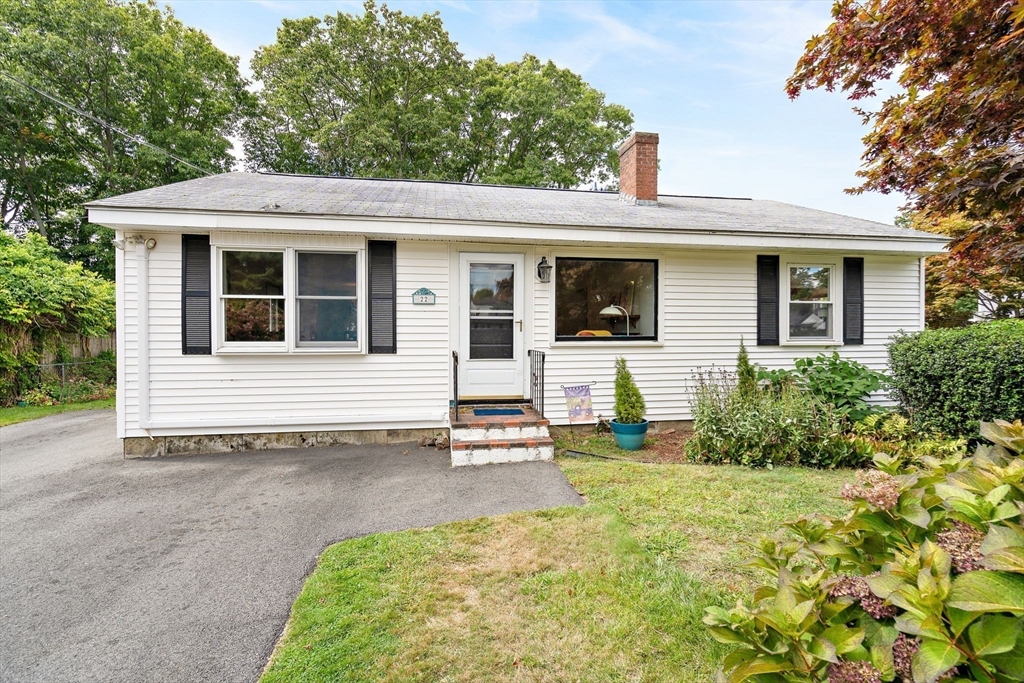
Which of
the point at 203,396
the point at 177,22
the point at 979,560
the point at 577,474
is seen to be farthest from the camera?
the point at 177,22

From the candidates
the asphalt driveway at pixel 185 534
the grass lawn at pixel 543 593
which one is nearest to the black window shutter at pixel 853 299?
the grass lawn at pixel 543 593

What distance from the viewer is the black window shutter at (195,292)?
566 cm

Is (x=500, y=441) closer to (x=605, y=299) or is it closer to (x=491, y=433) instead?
(x=491, y=433)

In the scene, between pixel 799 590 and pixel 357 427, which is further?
pixel 357 427

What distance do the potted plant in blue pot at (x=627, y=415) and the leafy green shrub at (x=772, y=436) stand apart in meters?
0.69

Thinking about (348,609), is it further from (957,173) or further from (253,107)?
(253,107)

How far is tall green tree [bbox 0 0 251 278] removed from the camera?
1502cm

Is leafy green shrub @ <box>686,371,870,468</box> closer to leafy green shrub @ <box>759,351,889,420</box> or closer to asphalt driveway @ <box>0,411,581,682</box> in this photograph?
leafy green shrub @ <box>759,351,889,420</box>

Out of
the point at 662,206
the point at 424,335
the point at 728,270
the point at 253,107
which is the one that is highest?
the point at 253,107

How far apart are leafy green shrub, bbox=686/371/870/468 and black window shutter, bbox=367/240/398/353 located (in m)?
4.12

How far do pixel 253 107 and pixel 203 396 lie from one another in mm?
19598

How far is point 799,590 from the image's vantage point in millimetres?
1038

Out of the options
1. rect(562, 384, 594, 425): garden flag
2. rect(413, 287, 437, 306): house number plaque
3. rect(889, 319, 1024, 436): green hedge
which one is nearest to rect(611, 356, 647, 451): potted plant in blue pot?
rect(562, 384, 594, 425): garden flag

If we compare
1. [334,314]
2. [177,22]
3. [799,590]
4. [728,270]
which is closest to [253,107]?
[177,22]
